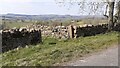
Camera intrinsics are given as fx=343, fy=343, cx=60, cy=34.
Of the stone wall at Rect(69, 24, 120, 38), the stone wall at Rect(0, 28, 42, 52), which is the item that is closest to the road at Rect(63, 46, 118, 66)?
the stone wall at Rect(0, 28, 42, 52)

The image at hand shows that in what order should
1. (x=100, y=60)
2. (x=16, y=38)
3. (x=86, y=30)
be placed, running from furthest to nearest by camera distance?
(x=86, y=30)
(x=16, y=38)
(x=100, y=60)

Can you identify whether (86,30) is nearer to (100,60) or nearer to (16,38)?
(16,38)

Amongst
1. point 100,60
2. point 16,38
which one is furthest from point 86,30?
point 100,60

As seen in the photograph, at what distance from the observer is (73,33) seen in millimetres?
23391

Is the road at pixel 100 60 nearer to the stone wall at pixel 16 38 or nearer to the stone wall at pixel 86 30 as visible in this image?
the stone wall at pixel 16 38

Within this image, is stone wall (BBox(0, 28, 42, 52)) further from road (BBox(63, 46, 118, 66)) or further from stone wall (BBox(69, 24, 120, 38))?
road (BBox(63, 46, 118, 66))

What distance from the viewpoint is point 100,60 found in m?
11.5

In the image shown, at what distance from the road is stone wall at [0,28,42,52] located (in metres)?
5.78

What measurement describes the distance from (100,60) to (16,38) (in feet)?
25.6

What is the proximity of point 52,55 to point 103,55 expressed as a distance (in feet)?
6.25

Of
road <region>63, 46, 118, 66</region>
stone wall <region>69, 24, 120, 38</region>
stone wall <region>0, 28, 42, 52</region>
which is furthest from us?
stone wall <region>69, 24, 120, 38</region>

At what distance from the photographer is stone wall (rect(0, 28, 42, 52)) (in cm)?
1734

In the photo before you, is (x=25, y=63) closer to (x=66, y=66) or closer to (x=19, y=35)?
(x=66, y=66)

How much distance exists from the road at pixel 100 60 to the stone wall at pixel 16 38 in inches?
227
